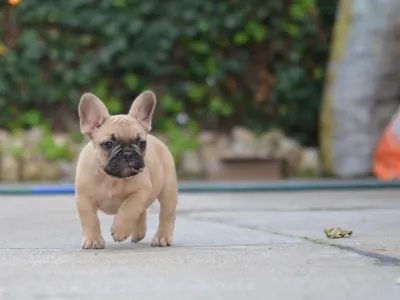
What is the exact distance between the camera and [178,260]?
297cm

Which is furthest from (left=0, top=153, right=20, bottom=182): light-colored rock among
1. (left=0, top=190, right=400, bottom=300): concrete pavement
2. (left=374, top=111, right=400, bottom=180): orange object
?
(left=0, top=190, right=400, bottom=300): concrete pavement

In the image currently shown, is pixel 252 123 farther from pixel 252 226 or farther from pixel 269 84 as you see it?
pixel 252 226

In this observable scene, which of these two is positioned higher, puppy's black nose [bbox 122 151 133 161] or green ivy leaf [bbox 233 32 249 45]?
green ivy leaf [bbox 233 32 249 45]

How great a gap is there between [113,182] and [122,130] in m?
0.18

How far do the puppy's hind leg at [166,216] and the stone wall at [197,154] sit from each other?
5.72m

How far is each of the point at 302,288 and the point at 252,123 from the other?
7350mm

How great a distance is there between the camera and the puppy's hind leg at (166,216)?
352 centimetres

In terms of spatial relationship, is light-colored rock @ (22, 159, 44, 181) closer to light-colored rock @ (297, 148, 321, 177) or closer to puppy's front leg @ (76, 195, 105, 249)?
light-colored rock @ (297, 148, 321, 177)

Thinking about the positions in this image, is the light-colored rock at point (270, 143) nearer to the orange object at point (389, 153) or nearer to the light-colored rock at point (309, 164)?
the light-colored rock at point (309, 164)

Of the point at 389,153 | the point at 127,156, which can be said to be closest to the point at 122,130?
the point at 127,156

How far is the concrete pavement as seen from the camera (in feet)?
7.70

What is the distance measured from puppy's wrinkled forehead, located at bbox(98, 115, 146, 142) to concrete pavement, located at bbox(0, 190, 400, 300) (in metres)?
0.39

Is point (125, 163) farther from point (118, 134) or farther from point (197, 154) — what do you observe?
point (197, 154)

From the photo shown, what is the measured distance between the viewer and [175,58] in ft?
32.2
